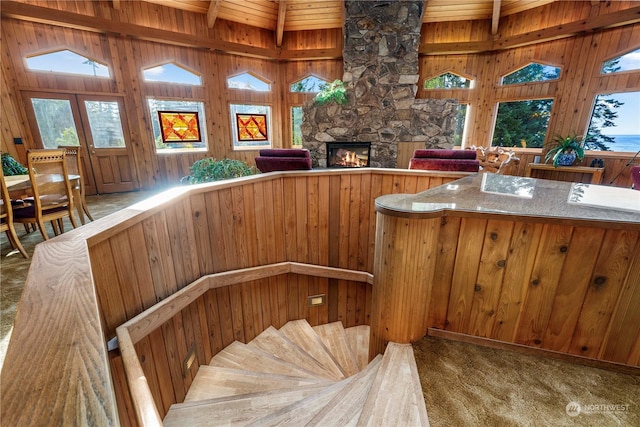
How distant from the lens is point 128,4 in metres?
5.04

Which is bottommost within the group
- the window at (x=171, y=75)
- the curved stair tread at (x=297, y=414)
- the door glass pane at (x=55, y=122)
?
the curved stair tread at (x=297, y=414)

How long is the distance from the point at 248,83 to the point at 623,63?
769 centimetres

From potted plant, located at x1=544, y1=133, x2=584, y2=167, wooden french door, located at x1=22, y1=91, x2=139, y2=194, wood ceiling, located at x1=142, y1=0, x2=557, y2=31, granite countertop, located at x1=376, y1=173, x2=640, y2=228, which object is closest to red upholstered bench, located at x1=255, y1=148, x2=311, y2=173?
granite countertop, located at x1=376, y1=173, x2=640, y2=228

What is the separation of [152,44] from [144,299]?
19.9 ft

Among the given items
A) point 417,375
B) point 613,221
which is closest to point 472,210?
point 613,221

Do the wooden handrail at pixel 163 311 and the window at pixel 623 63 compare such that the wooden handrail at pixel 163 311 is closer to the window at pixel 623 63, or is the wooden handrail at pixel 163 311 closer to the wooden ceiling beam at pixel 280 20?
the wooden ceiling beam at pixel 280 20

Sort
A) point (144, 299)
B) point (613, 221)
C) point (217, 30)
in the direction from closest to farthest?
point (613, 221)
point (144, 299)
point (217, 30)

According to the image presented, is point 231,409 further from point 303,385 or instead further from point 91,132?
point 91,132

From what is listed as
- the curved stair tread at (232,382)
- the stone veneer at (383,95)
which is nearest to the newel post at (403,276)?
the curved stair tread at (232,382)

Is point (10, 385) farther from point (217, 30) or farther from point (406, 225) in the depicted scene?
point (217, 30)

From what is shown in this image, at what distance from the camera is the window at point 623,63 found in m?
4.67

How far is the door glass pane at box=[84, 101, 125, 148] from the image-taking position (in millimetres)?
5012

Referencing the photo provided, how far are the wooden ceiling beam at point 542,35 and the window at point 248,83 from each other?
4038 mm

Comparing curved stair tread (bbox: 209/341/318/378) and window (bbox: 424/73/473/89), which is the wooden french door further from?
window (bbox: 424/73/473/89)
